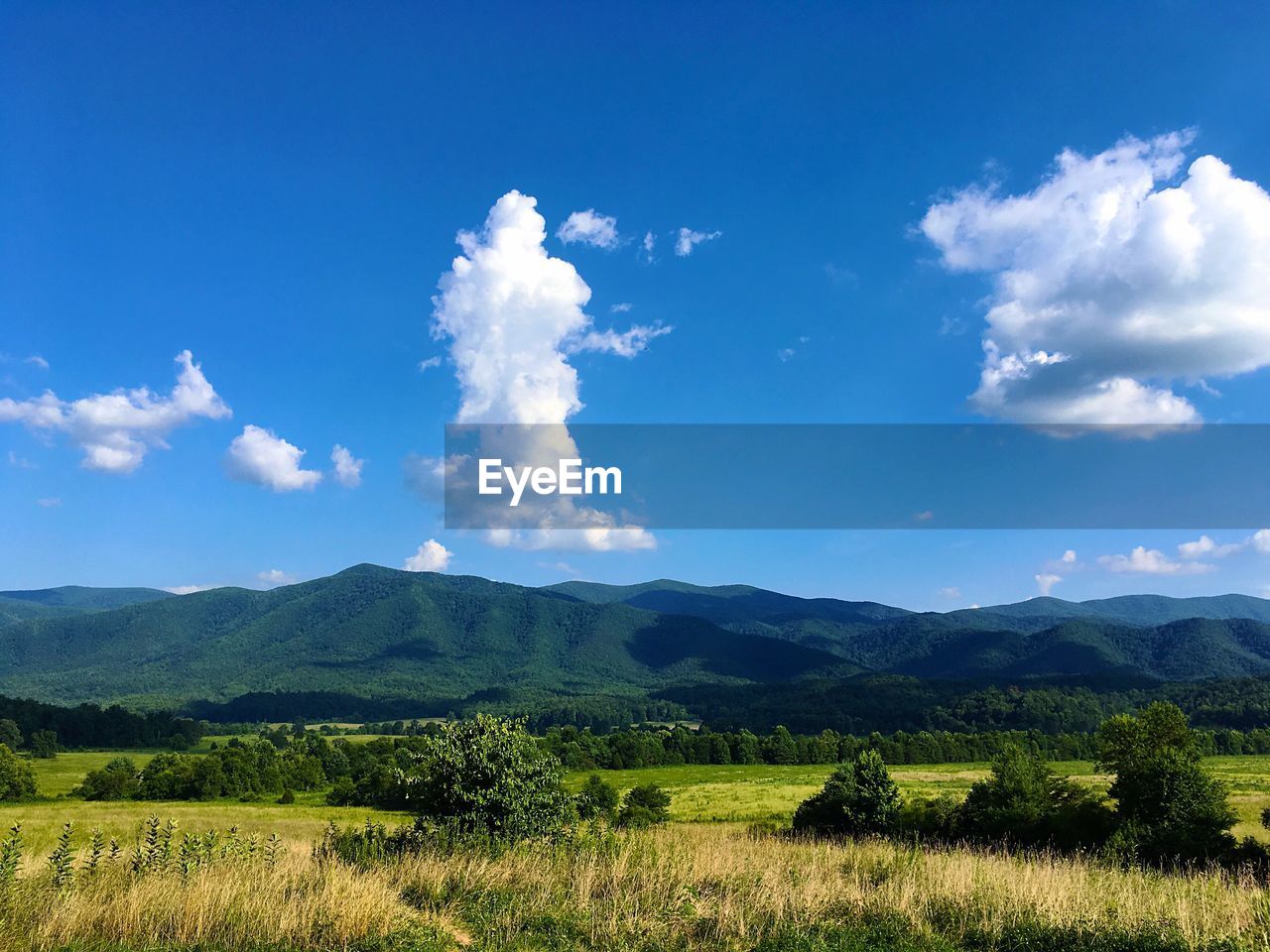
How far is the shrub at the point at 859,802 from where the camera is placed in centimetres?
3772

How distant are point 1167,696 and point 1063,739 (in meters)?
68.9

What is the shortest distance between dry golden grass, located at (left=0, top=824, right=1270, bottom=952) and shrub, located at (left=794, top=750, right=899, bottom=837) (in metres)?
26.9

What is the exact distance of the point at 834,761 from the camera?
126 metres

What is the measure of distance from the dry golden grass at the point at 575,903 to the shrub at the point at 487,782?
9.26ft

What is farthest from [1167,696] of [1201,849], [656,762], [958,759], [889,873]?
[889,873]

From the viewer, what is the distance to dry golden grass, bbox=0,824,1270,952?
8.92 meters

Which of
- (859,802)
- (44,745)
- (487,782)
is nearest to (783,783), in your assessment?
(859,802)

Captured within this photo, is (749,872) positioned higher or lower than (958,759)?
higher

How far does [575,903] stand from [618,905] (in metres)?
0.73

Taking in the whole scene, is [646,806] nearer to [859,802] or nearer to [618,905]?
[859,802]

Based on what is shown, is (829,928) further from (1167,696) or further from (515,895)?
(1167,696)

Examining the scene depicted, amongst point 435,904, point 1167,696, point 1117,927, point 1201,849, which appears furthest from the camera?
point 1167,696

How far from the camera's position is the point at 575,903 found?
10.4 meters

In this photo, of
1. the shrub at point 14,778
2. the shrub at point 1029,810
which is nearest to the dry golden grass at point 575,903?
the shrub at point 1029,810
